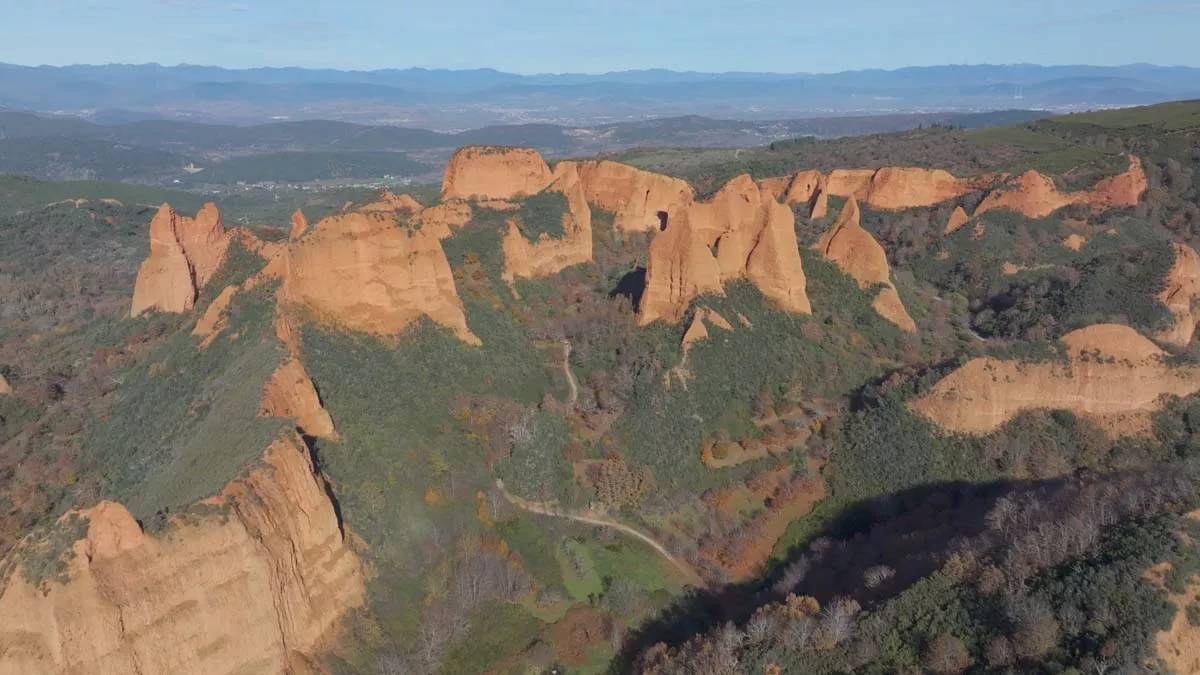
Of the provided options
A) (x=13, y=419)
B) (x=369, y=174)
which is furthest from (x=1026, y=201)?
(x=369, y=174)

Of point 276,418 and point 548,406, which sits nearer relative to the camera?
point 276,418

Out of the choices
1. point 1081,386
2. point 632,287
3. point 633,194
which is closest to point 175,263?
point 632,287

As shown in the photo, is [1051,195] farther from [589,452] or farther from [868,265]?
[589,452]

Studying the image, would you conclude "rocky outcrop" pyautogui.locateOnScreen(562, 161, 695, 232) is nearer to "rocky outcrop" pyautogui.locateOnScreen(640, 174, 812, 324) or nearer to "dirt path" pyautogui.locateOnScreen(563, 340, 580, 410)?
"rocky outcrop" pyautogui.locateOnScreen(640, 174, 812, 324)

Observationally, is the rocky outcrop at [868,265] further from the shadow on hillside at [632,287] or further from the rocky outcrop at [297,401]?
the rocky outcrop at [297,401]

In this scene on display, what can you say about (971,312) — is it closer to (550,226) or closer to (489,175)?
(550,226)

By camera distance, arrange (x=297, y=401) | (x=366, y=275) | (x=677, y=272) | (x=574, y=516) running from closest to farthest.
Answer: (x=297, y=401) < (x=574, y=516) < (x=366, y=275) < (x=677, y=272)

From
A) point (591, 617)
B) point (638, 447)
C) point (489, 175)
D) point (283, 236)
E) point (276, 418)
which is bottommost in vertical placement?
point (591, 617)
